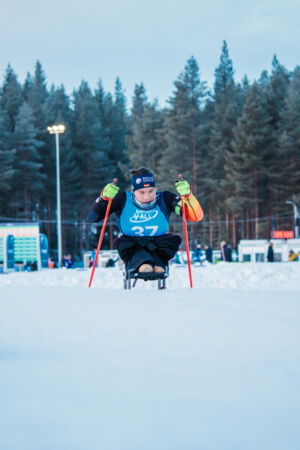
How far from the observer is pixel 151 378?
2.16 metres

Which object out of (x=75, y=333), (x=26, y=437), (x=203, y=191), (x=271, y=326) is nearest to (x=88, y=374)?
(x=26, y=437)

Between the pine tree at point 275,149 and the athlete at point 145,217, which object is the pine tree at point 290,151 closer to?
the pine tree at point 275,149

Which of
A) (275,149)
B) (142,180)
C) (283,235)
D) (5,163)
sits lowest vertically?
(283,235)

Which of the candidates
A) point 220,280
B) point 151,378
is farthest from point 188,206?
point 151,378

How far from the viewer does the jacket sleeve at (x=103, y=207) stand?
7590 mm

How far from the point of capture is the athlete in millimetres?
7090

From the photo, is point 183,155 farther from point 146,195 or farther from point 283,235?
point 146,195

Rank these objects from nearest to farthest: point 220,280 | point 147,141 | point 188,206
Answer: point 188,206, point 220,280, point 147,141

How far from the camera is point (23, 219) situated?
187ft

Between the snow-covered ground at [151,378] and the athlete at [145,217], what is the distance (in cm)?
310

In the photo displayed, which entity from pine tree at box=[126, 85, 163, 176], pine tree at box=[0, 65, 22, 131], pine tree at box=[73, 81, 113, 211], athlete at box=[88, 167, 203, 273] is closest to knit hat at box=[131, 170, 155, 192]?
athlete at box=[88, 167, 203, 273]

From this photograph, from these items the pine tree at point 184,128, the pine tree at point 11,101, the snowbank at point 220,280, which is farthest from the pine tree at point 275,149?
the snowbank at point 220,280

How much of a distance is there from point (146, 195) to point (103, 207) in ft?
2.04

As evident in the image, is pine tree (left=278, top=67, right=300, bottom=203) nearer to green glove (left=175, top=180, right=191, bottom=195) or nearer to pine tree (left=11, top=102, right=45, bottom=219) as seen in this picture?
pine tree (left=11, top=102, right=45, bottom=219)
